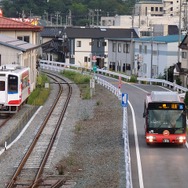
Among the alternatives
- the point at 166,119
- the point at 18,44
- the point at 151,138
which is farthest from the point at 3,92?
the point at 166,119

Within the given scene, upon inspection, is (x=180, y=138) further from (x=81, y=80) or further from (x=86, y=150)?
(x=81, y=80)

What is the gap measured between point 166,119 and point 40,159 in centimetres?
484

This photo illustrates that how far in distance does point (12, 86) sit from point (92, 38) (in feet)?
166

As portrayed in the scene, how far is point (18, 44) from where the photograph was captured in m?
42.3

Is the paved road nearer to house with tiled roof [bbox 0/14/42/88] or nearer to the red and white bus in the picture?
the red and white bus

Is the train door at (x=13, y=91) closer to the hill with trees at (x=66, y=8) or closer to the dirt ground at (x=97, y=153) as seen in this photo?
the dirt ground at (x=97, y=153)

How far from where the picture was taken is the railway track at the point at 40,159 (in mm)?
16734

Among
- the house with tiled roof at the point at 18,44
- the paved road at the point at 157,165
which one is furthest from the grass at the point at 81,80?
the paved road at the point at 157,165

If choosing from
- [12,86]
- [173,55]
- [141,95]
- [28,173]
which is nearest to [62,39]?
[173,55]

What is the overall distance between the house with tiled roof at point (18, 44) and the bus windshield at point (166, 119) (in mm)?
18705

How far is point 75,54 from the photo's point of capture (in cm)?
8231

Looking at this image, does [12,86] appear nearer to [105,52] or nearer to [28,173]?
[28,173]

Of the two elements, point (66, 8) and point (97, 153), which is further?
point (66, 8)

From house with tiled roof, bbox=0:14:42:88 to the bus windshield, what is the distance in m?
18.7
